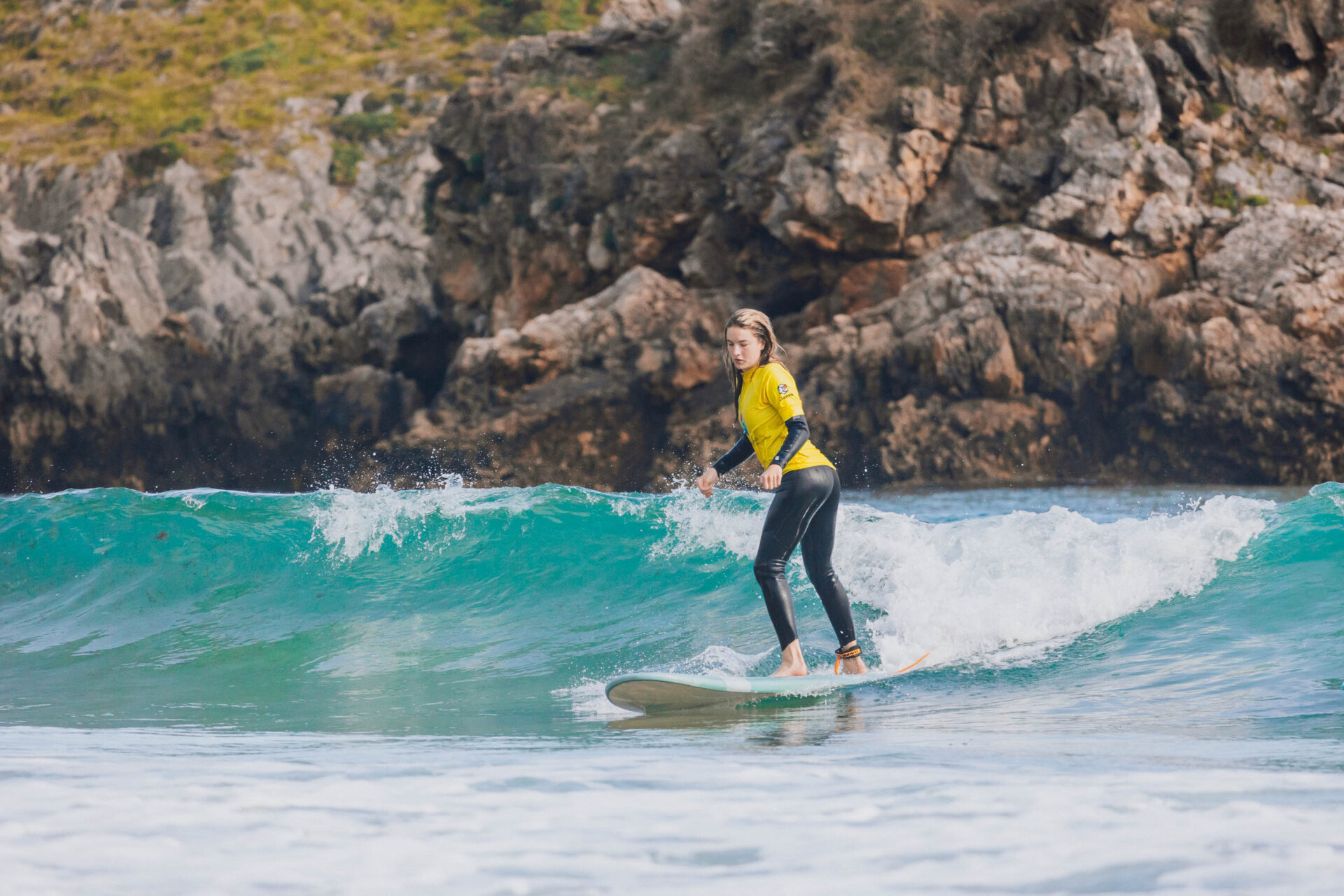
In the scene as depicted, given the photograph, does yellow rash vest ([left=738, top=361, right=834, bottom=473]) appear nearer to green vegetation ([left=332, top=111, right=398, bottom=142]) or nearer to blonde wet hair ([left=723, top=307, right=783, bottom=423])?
blonde wet hair ([left=723, top=307, right=783, bottom=423])

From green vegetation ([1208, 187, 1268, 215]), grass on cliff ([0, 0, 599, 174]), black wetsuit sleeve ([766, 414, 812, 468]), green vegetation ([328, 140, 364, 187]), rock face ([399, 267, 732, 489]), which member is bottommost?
rock face ([399, 267, 732, 489])

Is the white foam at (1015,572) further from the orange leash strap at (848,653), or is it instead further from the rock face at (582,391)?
the rock face at (582,391)

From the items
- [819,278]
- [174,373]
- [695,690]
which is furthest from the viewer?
[174,373]

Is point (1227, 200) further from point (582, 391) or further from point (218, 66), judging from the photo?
point (218, 66)

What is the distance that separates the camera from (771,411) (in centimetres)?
464

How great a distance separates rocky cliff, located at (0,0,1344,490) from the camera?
67.0 ft

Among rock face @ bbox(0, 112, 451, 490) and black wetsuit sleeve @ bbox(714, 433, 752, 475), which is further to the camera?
rock face @ bbox(0, 112, 451, 490)

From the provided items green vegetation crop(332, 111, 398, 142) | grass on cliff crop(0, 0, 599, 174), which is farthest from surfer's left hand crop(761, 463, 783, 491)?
green vegetation crop(332, 111, 398, 142)

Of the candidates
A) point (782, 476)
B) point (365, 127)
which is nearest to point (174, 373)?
point (782, 476)

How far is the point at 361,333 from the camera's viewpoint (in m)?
32.1

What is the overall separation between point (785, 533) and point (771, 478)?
43 centimetres

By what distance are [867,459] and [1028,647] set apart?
16.3 meters

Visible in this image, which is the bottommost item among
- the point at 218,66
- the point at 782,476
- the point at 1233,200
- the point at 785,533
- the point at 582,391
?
the point at 582,391

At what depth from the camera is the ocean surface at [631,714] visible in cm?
226
